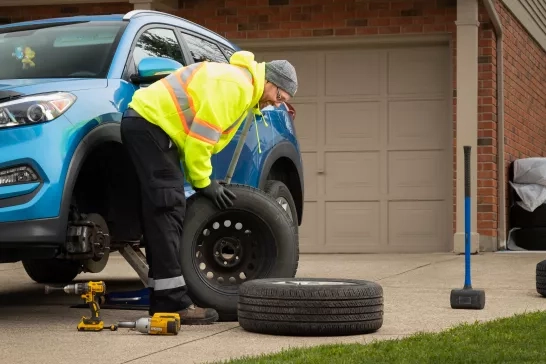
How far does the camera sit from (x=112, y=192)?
7.72 m

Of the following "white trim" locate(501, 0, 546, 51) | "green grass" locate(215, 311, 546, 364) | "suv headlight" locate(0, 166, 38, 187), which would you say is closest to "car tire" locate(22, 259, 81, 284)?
"suv headlight" locate(0, 166, 38, 187)

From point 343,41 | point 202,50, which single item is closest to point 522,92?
point 343,41

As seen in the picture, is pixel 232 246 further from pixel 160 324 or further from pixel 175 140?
pixel 160 324

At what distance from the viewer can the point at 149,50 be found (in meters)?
A: 8.09

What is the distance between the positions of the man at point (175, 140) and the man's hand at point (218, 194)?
0.13 metres

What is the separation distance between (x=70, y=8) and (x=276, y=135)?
751 centimetres

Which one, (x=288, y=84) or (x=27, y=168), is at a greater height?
(x=288, y=84)

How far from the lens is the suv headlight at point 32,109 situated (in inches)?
269

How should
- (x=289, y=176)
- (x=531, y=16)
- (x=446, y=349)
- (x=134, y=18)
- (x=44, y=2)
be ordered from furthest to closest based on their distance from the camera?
(x=531, y=16), (x=44, y=2), (x=289, y=176), (x=134, y=18), (x=446, y=349)

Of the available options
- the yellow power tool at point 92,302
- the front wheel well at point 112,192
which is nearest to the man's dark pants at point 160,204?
the yellow power tool at point 92,302

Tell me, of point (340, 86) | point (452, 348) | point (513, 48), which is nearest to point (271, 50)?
point (340, 86)

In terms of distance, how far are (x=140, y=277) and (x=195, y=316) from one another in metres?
0.92

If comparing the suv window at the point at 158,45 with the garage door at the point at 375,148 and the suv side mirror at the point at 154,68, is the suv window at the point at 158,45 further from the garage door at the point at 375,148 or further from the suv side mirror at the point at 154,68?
the garage door at the point at 375,148

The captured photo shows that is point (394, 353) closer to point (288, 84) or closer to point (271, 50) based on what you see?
point (288, 84)
